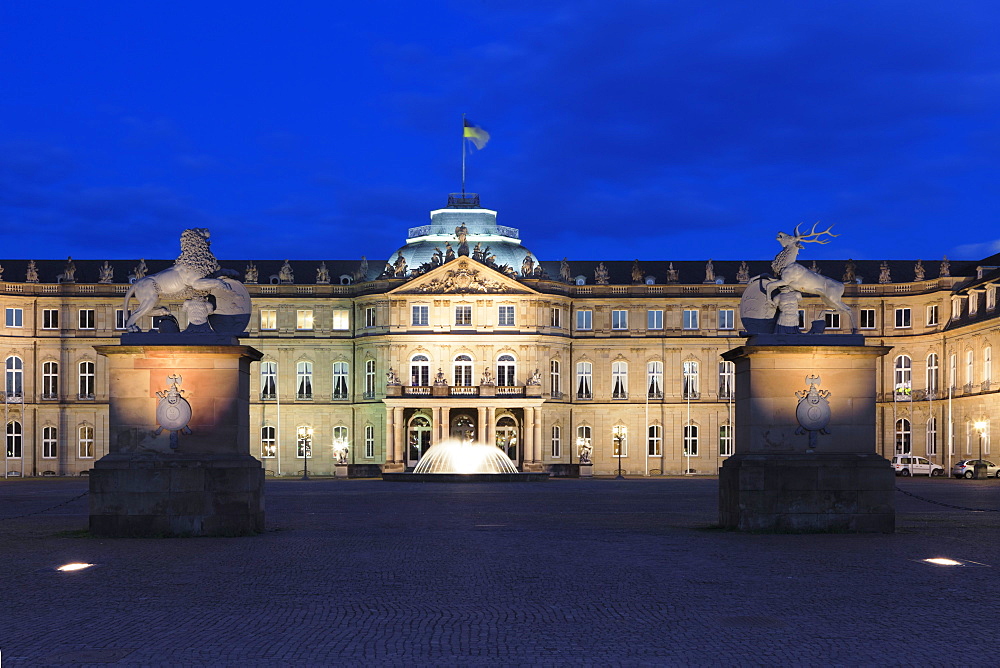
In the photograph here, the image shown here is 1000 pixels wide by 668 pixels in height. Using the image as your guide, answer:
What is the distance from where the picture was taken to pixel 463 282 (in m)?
94.2

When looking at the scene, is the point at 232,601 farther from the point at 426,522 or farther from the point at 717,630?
the point at 426,522

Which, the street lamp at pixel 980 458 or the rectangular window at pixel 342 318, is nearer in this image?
the street lamp at pixel 980 458

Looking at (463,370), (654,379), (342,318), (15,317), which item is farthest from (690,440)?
(15,317)

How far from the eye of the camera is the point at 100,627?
1393 centimetres

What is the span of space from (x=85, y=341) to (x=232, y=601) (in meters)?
88.0

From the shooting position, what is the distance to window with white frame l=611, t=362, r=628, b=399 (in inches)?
3920

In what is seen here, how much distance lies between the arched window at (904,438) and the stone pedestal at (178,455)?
79.5 meters

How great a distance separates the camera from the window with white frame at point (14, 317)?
9850 cm

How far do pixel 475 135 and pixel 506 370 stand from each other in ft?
60.4

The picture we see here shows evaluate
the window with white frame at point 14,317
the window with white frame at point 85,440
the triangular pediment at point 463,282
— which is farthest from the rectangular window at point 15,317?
the triangular pediment at point 463,282

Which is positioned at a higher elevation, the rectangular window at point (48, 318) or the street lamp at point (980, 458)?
the rectangular window at point (48, 318)

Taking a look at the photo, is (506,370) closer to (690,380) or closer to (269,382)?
(690,380)

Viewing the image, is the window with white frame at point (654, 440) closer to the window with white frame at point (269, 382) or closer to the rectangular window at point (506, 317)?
the rectangular window at point (506, 317)

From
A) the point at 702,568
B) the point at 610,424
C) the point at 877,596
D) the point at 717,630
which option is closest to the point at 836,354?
the point at 702,568
